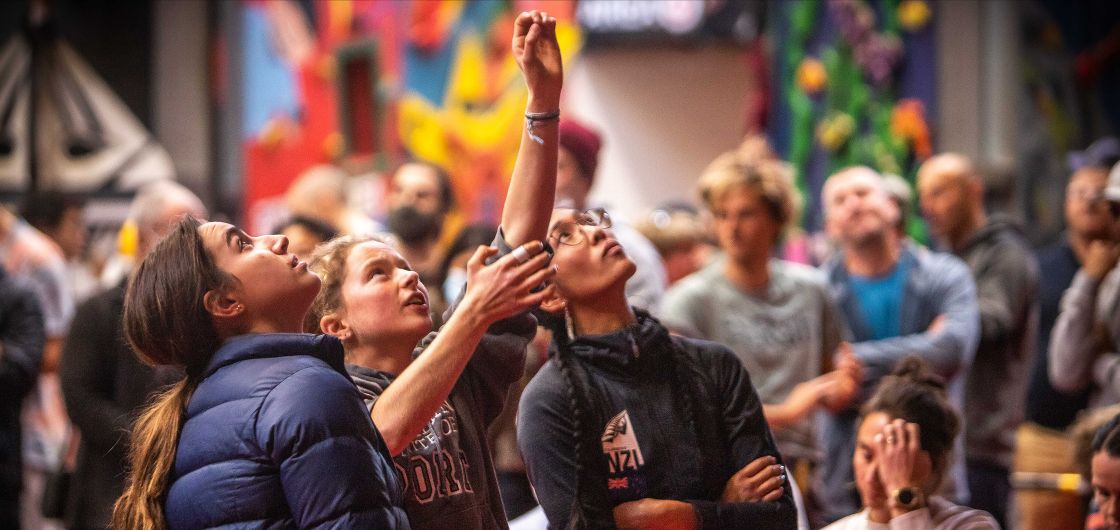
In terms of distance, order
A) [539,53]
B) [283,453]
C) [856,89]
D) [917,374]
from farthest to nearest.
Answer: [856,89]
[917,374]
[539,53]
[283,453]

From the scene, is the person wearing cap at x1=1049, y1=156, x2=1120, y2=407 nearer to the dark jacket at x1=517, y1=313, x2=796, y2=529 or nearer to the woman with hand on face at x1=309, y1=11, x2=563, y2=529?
the dark jacket at x1=517, y1=313, x2=796, y2=529

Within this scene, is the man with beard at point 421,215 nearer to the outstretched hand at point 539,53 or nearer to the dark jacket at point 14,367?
the dark jacket at point 14,367

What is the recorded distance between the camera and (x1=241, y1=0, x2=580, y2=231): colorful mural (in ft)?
34.5

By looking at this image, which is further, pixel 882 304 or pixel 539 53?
pixel 882 304

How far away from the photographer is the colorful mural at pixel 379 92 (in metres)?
10.5

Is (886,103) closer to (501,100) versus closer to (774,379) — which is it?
(501,100)

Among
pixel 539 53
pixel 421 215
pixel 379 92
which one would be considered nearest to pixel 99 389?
pixel 421 215

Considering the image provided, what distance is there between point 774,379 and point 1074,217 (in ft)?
5.14

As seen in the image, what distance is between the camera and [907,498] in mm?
2953

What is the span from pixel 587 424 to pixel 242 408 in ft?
2.47

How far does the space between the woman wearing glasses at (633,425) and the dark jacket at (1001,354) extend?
8.54ft

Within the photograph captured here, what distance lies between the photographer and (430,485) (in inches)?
98.8

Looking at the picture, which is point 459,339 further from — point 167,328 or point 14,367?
point 14,367

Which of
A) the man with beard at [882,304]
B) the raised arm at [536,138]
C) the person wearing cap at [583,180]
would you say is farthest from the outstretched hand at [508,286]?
the man with beard at [882,304]
